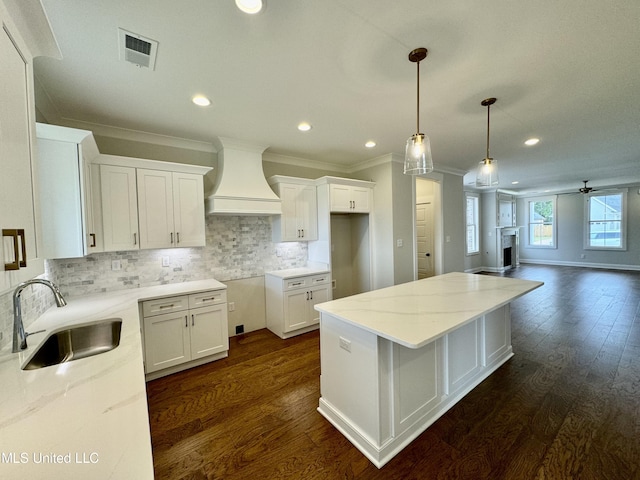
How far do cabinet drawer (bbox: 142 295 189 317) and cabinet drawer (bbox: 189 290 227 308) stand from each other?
0.19ft

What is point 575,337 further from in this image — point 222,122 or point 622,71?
point 222,122

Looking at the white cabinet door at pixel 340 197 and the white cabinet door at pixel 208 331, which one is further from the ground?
the white cabinet door at pixel 340 197

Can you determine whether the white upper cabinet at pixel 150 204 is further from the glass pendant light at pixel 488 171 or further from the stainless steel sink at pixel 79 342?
the glass pendant light at pixel 488 171

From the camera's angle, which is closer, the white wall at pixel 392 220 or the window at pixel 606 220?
the white wall at pixel 392 220

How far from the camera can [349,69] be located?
186 cm

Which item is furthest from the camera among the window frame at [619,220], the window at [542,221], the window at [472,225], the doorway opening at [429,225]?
the window at [542,221]

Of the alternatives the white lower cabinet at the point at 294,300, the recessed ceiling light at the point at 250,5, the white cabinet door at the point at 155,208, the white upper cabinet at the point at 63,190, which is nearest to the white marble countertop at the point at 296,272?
the white lower cabinet at the point at 294,300

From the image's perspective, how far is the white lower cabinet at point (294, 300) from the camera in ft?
11.2

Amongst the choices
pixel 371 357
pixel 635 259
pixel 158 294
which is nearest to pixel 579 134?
pixel 371 357

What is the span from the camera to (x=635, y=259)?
7402 mm

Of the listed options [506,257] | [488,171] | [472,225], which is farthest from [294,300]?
[506,257]

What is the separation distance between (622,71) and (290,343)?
3959mm

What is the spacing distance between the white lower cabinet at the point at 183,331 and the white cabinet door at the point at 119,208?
66 cm

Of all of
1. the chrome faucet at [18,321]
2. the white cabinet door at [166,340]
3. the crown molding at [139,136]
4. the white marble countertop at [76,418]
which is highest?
the crown molding at [139,136]
